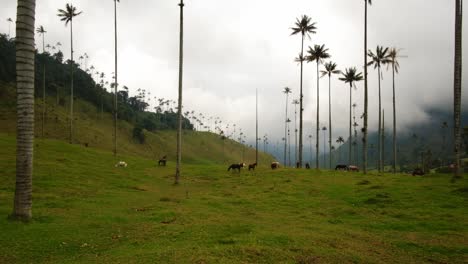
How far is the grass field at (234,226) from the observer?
1141cm

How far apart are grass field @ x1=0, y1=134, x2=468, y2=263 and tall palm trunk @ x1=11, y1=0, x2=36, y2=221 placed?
0.99m

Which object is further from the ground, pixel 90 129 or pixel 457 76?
pixel 457 76

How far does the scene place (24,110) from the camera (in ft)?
48.2

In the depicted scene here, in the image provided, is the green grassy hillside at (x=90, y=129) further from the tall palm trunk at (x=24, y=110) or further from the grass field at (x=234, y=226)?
the tall palm trunk at (x=24, y=110)

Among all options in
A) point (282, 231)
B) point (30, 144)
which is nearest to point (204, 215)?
point (282, 231)

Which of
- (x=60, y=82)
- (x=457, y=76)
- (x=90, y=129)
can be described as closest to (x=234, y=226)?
(x=457, y=76)

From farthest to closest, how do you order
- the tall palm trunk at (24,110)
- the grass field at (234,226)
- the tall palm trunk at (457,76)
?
the tall palm trunk at (457,76) → the tall palm trunk at (24,110) → the grass field at (234,226)

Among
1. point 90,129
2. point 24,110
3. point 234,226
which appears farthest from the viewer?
point 90,129

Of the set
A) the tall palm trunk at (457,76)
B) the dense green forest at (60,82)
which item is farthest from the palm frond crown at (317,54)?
the dense green forest at (60,82)

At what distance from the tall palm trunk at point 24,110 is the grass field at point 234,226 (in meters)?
0.99

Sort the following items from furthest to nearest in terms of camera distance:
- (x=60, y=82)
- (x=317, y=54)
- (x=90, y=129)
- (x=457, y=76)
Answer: (x=60, y=82) → (x=90, y=129) → (x=317, y=54) → (x=457, y=76)

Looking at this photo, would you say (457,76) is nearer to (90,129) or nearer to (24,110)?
(24,110)

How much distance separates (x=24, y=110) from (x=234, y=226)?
10718 millimetres

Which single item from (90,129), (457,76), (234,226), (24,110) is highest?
(457,76)
